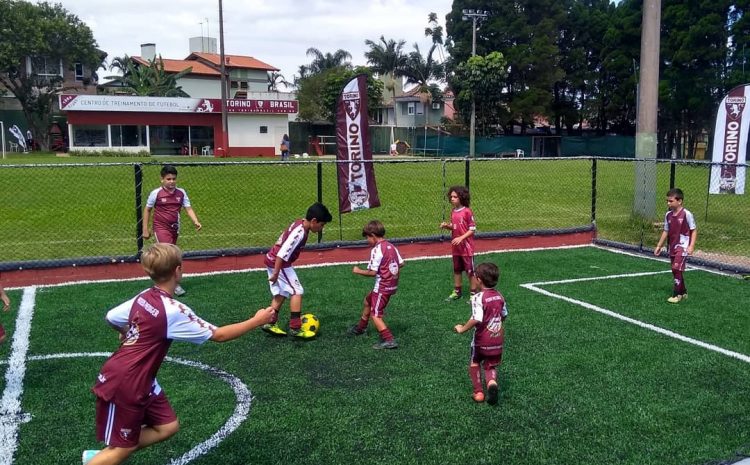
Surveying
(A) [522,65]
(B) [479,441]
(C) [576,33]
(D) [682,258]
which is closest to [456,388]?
(B) [479,441]

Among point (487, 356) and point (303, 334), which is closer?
point (487, 356)

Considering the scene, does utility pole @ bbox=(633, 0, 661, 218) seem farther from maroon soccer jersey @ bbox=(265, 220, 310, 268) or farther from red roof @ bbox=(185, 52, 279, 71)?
red roof @ bbox=(185, 52, 279, 71)

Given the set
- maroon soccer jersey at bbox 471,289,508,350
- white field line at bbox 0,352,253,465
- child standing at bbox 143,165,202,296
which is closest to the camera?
white field line at bbox 0,352,253,465

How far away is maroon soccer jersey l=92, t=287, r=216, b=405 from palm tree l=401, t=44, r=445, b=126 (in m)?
63.2

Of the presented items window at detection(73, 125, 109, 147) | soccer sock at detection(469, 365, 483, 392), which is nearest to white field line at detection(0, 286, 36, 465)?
soccer sock at detection(469, 365, 483, 392)

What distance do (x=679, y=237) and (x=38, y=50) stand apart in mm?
55182

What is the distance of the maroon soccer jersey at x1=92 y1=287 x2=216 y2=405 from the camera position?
3.46 m

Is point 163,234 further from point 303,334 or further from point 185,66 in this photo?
point 185,66

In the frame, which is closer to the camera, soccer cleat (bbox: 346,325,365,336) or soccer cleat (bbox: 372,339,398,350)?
soccer cleat (bbox: 372,339,398,350)

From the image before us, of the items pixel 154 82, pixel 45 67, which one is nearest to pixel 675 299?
pixel 154 82

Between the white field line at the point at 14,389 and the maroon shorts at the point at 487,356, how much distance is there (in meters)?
3.43

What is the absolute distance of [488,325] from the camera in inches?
207

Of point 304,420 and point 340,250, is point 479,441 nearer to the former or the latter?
point 304,420

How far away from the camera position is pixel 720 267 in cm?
1077
